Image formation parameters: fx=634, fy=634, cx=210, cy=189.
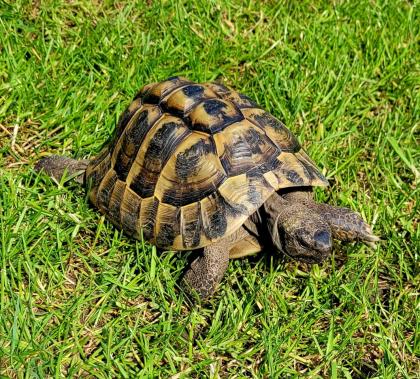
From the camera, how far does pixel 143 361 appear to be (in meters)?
3.22

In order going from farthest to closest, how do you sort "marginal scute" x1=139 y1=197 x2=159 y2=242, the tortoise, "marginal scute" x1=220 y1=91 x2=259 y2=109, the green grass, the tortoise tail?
the tortoise tail, "marginal scute" x1=220 y1=91 x2=259 y2=109, "marginal scute" x1=139 y1=197 x2=159 y2=242, the tortoise, the green grass

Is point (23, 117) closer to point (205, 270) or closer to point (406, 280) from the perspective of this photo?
point (205, 270)

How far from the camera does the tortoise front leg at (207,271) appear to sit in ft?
11.2

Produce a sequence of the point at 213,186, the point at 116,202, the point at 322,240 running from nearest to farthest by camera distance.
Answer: the point at 322,240 < the point at 213,186 < the point at 116,202

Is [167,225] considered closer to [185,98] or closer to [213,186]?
[213,186]

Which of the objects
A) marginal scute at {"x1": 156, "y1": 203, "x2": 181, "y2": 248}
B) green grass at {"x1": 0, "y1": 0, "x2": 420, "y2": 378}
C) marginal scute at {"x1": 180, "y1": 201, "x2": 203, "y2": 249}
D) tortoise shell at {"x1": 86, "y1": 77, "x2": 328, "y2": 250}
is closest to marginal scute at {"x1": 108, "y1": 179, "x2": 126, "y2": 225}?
tortoise shell at {"x1": 86, "y1": 77, "x2": 328, "y2": 250}

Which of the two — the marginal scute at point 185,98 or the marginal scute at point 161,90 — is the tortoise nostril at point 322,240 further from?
the marginal scute at point 161,90

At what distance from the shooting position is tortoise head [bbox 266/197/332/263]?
131 inches

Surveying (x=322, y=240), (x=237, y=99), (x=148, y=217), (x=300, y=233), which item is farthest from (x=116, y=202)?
(x=322, y=240)

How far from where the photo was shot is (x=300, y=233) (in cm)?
337

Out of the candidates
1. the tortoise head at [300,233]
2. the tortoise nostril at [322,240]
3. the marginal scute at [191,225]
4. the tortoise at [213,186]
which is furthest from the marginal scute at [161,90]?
the tortoise nostril at [322,240]

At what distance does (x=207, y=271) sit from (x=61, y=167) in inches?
49.8

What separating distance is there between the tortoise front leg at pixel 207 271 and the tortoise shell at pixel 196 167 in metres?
0.09

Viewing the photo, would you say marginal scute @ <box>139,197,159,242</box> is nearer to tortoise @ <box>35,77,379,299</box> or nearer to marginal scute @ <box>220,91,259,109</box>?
tortoise @ <box>35,77,379,299</box>
